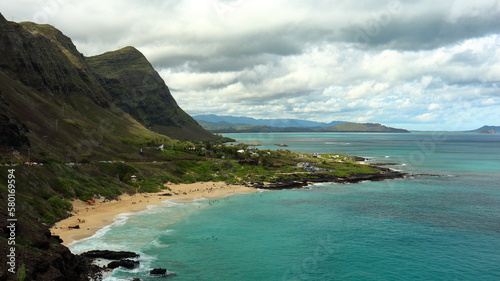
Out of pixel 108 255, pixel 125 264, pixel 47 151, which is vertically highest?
pixel 47 151

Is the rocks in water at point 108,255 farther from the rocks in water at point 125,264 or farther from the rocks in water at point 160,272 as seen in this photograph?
the rocks in water at point 160,272

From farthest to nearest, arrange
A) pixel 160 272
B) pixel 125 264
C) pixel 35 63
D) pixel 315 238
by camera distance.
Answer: pixel 35 63, pixel 315 238, pixel 125 264, pixel 160 272

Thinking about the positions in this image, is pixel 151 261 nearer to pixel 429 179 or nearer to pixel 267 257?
pixel 267 257

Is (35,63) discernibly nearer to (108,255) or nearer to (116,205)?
(116,205)

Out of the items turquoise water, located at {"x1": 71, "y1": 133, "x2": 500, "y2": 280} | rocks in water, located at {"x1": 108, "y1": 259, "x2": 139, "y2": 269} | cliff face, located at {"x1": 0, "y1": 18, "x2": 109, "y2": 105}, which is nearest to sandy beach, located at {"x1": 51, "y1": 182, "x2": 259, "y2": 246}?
turquoise water, located at {"x1": 71, "y1": 133, "x2": 500, "y2": 280}

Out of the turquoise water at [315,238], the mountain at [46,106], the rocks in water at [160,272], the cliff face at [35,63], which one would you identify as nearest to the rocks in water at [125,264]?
the turquoise water at [315,238]

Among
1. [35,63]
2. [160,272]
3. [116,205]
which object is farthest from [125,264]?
[35,63]
